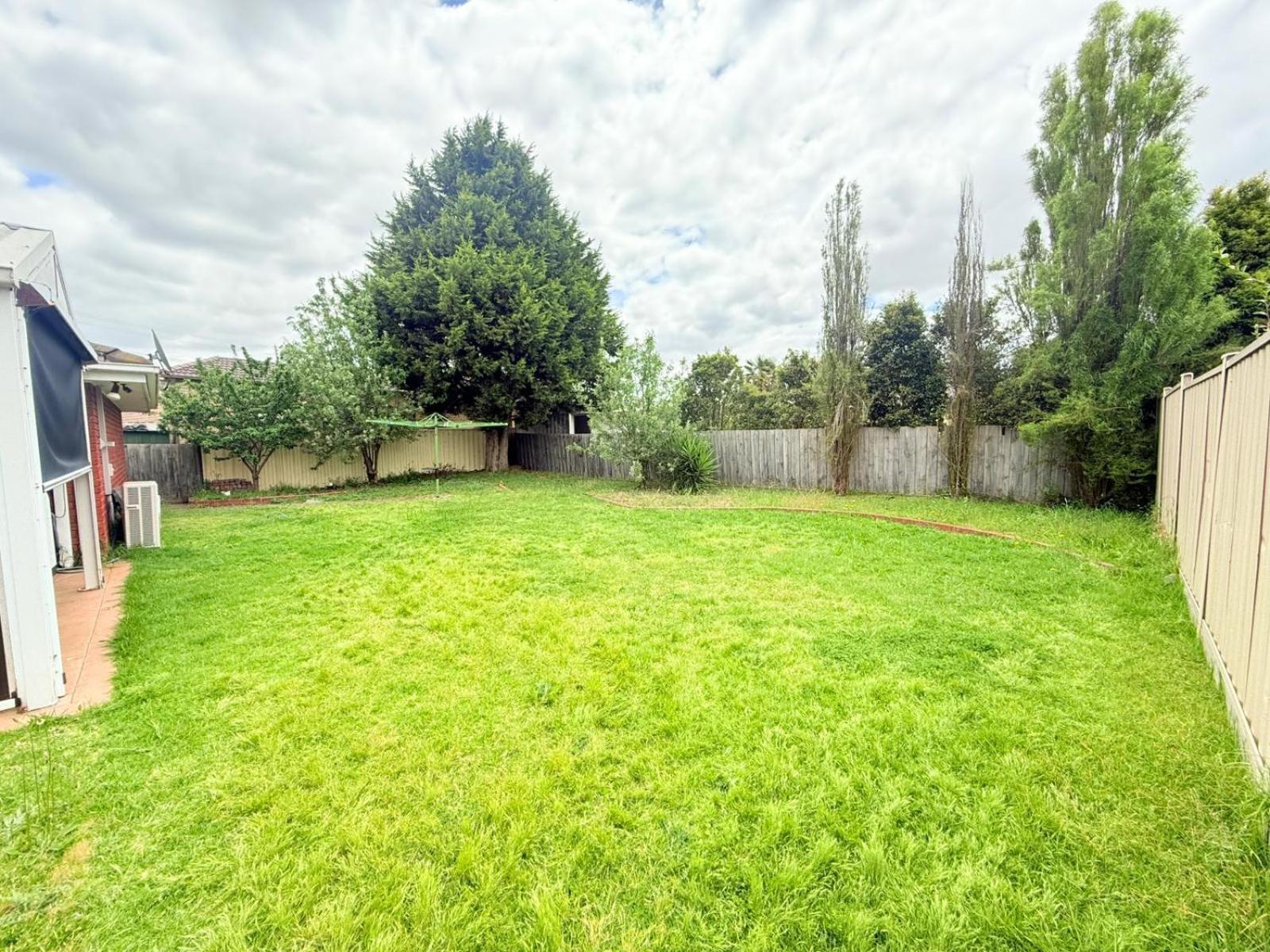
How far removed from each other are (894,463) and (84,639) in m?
11.4

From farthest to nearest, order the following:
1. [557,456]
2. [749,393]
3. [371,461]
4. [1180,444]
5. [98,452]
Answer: [749,393] → [557,456] → [371,461] → [98,452] → [1180,444]

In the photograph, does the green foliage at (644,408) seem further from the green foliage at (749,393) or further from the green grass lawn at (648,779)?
the green grass lawn at (648,779)

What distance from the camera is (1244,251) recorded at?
→ 9.26m

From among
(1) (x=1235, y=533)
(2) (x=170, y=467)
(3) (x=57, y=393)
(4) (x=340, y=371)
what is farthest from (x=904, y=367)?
(2) (x=170, y=467)

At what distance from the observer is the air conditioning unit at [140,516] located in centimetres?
625

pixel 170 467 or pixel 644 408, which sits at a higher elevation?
pixel 644 408

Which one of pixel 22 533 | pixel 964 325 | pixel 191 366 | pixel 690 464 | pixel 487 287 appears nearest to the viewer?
pixel 22 533

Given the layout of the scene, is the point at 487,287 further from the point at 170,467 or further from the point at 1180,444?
the point at 1180,444

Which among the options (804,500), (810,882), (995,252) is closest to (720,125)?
(995,252)

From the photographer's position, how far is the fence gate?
12008mm

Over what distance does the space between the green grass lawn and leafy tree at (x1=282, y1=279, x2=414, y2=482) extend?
9.15 m

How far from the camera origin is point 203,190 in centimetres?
920

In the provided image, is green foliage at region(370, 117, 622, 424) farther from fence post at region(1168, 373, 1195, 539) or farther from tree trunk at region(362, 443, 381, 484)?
fence post at region(1168, 373, 1195, 539)

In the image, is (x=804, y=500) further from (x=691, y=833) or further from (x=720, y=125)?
(x=691, y=833)
